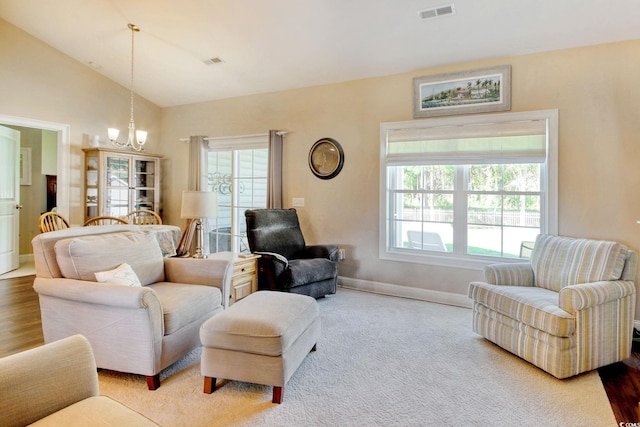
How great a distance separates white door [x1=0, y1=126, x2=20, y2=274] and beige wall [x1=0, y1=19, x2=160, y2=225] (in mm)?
677

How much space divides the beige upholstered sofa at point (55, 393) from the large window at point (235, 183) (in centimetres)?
378

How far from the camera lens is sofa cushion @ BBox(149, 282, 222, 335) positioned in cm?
223

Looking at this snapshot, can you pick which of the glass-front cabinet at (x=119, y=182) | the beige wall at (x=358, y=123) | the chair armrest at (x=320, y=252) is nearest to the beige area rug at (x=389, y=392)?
the chair armrest at (x=320, y=252)

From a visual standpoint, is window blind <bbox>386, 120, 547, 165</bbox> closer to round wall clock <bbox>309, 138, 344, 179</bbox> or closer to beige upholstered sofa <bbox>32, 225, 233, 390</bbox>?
round wall clock <bbox>309, 138, 344, 179</bbox>

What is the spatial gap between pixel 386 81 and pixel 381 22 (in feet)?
3.02

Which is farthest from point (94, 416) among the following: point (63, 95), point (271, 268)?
point (63, 95)

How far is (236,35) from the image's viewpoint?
3.74 metres

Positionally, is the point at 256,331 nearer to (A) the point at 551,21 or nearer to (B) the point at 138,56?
(A) the point at 551,21

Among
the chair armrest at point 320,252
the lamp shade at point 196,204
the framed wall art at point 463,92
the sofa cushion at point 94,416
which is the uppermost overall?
the framed wall art at point 463,92

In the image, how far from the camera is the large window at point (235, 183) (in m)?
5.11

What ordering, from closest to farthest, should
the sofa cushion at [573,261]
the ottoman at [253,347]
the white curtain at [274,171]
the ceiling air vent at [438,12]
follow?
the ottoman at [253,347]
the sofa cushion at [573,261]
the ceiling air vent at [438,12]
the white curtain at [274,171]

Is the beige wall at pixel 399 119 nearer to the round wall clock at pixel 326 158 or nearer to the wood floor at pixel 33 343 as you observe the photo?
the round wall clock at pixel 326 158

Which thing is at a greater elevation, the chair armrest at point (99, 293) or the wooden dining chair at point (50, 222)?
the wooden dining chair at point (50, 222)

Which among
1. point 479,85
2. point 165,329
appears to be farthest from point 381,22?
point 165,329
